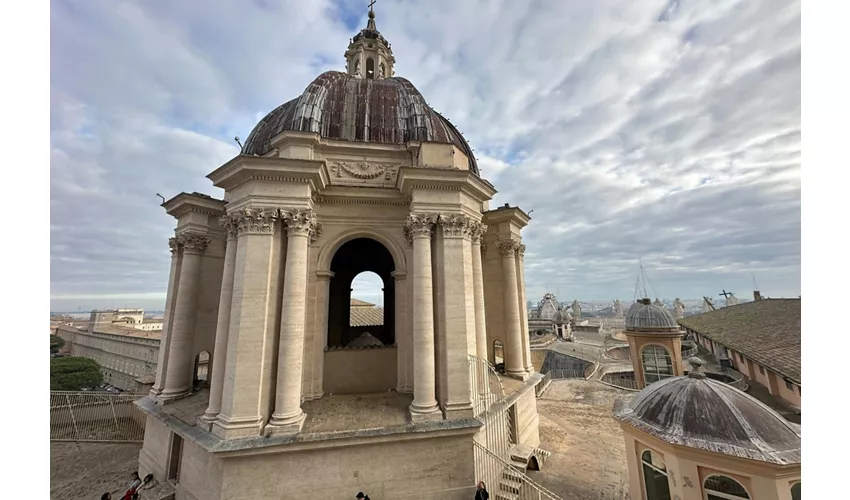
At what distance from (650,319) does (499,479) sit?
69.4ft

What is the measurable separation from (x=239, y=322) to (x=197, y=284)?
6.56m

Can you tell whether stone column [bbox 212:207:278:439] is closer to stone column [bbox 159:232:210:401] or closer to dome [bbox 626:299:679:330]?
stone column [bbox 159:232:210:401]

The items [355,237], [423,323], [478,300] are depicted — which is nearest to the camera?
[423,323]

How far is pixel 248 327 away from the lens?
382 inches

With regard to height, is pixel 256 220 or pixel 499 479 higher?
pixel 256 220

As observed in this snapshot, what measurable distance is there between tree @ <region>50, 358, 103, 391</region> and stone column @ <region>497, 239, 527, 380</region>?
54.7 metres

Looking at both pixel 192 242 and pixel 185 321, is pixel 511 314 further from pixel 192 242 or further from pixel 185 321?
pixel 192 242

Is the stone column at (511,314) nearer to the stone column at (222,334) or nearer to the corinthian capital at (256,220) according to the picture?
the corinthian capital at (256,220)

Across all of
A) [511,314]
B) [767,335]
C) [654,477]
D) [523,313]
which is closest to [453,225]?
[511,314]

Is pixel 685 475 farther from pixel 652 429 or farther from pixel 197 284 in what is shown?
pixel 197 284

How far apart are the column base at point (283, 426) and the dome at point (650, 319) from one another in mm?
26042

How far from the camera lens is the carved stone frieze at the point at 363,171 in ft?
44.2

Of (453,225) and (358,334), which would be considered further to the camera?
(358,334)

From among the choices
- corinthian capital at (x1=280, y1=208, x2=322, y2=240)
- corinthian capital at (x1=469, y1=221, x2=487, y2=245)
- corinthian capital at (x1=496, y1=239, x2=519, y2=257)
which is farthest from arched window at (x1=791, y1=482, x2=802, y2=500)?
corinthian capital at (x1=280, y1=208, x2=322, y2=240)
